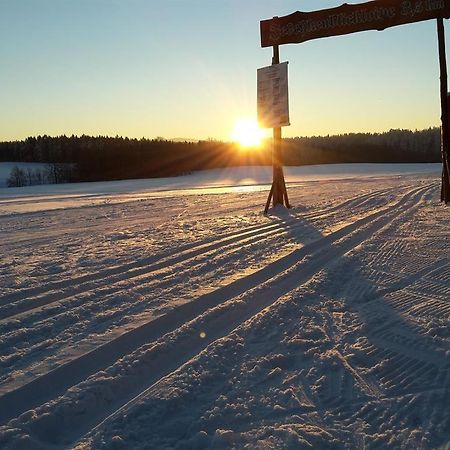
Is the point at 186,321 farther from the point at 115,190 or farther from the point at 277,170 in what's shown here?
the point at 115,190

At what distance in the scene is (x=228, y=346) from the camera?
11.5 ft

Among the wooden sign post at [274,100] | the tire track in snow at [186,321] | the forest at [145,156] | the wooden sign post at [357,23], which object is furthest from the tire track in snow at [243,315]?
the forest at [145,156]

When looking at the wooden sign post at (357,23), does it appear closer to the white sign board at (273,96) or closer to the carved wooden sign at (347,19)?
the carved wooden sign at (347,19)

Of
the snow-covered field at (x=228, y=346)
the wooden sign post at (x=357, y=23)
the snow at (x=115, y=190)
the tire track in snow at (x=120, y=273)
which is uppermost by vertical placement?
the wooden sign post at (x=357, y=23)

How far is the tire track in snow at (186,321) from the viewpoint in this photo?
292cm

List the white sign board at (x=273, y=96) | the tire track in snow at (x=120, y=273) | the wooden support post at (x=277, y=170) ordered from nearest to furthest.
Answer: the tire track in snow at (x=120, y=273), the white sign board at (x=273, y=96), the wooden support post at (x=277, y=170)

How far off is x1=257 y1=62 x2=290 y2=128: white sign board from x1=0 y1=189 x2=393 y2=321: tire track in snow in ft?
11.6

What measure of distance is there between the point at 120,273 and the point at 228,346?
2.47 m

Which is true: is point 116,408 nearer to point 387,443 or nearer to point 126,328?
point 126,328

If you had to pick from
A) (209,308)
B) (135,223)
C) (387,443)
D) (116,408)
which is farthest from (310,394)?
(135,223)

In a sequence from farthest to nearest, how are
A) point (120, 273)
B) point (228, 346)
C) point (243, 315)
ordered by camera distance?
point (120, 273)
point (243, 315)
point (228, 346)

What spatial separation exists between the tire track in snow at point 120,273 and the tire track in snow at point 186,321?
1.23m

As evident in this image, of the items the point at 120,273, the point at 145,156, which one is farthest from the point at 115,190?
the point at 145,156

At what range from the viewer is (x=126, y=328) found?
151 inches
